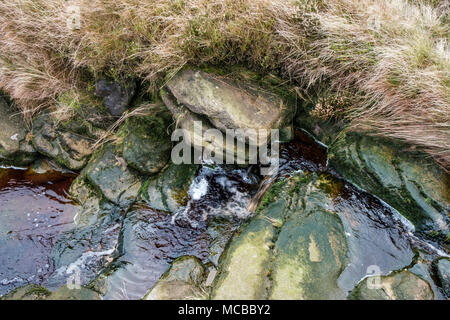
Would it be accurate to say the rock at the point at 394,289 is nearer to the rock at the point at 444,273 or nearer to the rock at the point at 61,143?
the rock at the point at 444,273

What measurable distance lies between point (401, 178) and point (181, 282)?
3099 millimetres

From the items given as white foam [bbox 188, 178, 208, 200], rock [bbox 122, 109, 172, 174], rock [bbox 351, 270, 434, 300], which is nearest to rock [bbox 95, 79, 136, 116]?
rock [bbox 122, 109, 172, 174]

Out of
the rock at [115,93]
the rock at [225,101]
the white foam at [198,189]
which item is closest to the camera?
the rock at [225,101]

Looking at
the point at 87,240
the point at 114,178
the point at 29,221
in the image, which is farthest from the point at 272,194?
the point at 29,221

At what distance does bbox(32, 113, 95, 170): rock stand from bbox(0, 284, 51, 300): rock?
2.20m

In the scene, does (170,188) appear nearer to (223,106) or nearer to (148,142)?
(148,142)

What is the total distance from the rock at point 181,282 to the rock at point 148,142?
5.67ft

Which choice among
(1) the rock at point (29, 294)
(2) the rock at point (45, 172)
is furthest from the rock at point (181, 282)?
(2) the rock at point (45, 172)

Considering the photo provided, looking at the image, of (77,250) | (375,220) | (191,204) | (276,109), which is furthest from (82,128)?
(375,220)

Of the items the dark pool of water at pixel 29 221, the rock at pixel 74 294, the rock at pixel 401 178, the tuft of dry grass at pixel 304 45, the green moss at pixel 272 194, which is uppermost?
the tuft of dry grass at pixel 304 45

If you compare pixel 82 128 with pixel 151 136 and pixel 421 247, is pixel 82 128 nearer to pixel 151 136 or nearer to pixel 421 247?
pixel 151 136

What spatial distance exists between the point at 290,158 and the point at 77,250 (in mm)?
3599

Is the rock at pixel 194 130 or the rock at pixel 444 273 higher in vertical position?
the rock at pixel 194 130

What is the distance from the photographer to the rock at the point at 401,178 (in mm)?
3641
